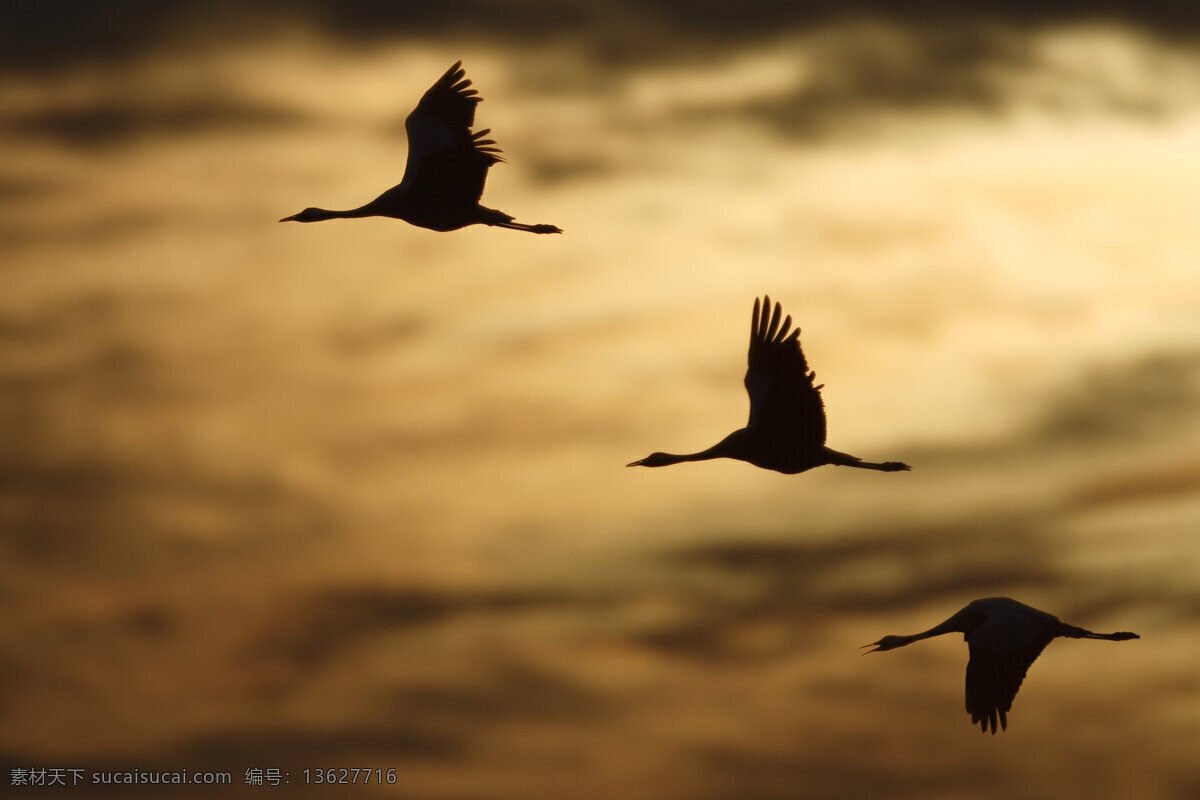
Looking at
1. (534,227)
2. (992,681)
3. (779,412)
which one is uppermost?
(534,227)

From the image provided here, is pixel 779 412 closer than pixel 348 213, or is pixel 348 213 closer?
pixel 779 412

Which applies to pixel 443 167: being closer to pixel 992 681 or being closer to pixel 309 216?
pixel 309 216

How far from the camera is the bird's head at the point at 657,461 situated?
30.0m

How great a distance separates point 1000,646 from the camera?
27625mm

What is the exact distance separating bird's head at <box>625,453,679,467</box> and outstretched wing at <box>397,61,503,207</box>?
405 centimetres

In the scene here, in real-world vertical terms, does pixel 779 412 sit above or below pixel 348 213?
below

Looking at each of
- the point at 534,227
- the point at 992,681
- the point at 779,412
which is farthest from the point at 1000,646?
the point at 534,227

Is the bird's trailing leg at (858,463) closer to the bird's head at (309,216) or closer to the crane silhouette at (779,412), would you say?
the crane silhouette at (779,412)

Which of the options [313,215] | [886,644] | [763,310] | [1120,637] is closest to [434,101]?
[313,215]

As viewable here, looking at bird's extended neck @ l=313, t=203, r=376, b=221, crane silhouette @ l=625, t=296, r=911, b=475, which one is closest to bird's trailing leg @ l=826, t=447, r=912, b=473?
crane silhouette @ l=625, t=296, r=911, b=475

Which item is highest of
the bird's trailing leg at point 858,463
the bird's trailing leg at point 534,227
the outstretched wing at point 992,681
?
the bird's trailing leg at point 534,227

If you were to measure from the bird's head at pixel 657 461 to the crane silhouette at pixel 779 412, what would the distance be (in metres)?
0.85

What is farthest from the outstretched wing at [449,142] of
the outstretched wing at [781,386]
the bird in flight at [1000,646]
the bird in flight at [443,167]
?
the bird in flight at [1000,646]

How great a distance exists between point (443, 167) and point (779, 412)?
5.27 m
